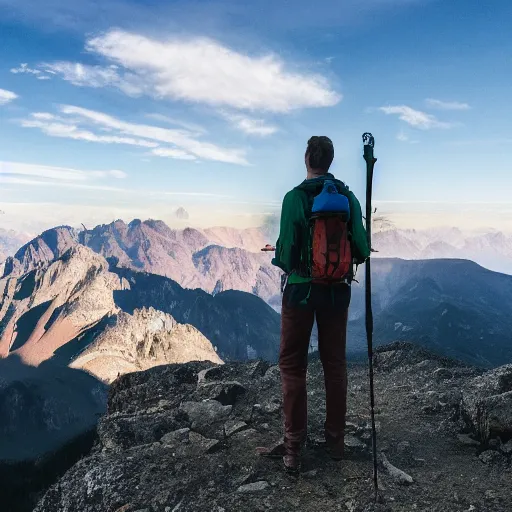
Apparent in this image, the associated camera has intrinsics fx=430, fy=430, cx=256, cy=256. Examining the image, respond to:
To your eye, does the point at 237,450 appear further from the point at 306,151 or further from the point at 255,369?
the point at 255,369

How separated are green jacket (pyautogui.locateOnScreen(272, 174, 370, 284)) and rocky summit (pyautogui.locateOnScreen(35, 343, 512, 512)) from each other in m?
3.15

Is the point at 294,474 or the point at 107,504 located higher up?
the point at 294,474

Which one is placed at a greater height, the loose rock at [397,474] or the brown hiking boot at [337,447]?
the brown hiking boot at [337,447]

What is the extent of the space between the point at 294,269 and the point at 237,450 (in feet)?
12.2

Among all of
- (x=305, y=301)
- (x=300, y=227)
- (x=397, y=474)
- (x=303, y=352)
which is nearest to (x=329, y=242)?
(x=300, y=227)

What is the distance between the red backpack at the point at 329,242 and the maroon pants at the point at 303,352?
1.26ft

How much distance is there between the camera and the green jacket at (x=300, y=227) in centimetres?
639

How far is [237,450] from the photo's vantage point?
7.86m

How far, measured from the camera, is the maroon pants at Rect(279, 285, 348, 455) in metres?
6.51

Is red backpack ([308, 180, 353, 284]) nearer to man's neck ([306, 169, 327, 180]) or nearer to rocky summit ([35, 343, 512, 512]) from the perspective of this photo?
man's neck ([306, 169, 327, 180])

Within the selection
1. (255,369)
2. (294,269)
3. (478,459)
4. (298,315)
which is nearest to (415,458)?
(478,459)

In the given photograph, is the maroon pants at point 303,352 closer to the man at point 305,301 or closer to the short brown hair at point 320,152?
the man at point 305,301

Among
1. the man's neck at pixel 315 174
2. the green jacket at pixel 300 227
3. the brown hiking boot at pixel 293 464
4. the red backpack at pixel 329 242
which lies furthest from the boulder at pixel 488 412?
the man's neck at pixel 315 174

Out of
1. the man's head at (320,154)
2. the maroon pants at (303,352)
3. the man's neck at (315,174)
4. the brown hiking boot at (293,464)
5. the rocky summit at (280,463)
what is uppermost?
the man's head at (320,154)
